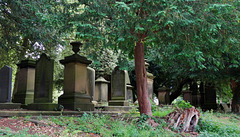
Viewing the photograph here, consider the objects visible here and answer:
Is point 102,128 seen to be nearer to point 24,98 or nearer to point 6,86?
point 6,86

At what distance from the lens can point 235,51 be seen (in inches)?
268

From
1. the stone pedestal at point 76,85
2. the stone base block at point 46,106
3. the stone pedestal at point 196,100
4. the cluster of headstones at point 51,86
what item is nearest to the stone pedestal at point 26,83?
the cluster of headstones at point 51,86

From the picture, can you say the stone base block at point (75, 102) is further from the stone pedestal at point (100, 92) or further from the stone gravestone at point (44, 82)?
the stone pedestal at point (100, 92)

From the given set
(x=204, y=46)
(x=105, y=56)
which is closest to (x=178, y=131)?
(x=204, y=46)

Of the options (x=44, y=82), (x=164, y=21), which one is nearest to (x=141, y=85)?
(x=164, y=21)

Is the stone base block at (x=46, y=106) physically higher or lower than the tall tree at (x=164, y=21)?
lower

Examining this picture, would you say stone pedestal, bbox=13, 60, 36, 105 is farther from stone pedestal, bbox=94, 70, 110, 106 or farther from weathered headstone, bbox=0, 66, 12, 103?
stone pedestal, bbox=94, 70, 110, 106

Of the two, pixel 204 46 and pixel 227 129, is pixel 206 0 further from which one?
pixel 227 129

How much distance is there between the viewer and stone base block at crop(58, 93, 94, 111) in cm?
752

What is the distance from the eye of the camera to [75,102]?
24.8 ft

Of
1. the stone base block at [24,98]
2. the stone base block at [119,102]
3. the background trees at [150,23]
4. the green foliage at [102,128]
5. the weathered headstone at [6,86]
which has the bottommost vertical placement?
the green foliage at [102,128]

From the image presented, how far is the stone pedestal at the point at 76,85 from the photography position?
7703mm

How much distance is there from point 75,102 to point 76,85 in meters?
0.72

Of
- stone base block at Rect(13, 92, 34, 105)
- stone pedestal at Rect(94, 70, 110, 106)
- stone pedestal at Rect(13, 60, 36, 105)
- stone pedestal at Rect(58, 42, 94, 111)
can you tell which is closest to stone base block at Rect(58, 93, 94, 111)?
stone pedestal at Rect(58, 42, 94, 111)
